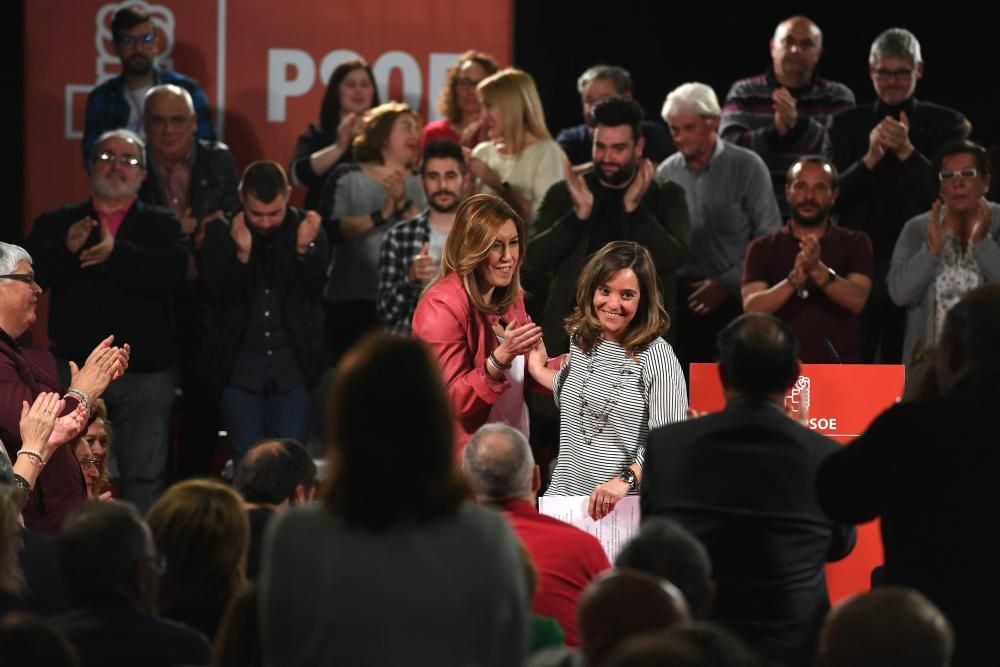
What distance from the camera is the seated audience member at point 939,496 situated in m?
3.19

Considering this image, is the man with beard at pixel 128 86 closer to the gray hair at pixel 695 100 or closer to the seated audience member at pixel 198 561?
the gray hair at pixel 695 100

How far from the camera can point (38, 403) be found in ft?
15.8

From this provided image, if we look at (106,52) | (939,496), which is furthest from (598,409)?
(106,52)

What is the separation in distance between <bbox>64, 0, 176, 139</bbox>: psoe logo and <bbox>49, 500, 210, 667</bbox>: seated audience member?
18.9 ft

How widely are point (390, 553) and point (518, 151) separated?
489cm

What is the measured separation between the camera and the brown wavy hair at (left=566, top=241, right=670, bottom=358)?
502cm

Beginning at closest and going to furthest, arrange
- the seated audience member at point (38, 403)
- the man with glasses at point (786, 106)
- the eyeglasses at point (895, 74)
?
the seated audience member at point (38, 403) → the eyeglasses at point (895, 74) → the man with glasses at point (786, 106)

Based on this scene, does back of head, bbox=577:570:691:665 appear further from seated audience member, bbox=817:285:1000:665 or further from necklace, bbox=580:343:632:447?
necklace, bbox=580:343:632:447

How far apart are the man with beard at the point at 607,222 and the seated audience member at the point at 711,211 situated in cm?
51

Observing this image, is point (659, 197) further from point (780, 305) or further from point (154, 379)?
point (154, 379)

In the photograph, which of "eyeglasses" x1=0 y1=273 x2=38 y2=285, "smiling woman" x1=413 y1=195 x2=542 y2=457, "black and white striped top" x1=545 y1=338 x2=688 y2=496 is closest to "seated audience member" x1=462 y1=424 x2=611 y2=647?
"black and white striped top" x1=545 y1=338 x2=688 y2=496

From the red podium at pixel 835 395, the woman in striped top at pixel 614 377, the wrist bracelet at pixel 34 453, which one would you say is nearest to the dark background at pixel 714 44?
the woman in striped top at pixel 614 377

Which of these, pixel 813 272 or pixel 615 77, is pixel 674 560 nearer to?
pixel 813 272

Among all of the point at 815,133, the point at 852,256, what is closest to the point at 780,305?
the point at 852,256
